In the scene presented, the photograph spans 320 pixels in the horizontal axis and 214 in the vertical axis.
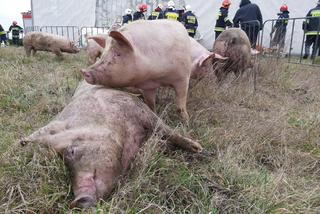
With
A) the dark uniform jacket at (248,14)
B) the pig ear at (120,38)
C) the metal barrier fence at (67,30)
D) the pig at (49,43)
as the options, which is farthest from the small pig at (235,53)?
→ the metal barrier fence at (67,30)

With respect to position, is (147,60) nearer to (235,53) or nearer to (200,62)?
(200,62)

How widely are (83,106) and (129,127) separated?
1.31 feet

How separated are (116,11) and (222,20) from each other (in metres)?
7.13

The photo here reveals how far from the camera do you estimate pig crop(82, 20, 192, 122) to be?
2.81 metres

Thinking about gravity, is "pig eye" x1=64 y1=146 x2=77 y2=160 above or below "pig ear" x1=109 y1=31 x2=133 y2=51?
below

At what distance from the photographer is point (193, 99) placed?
13.1 feet

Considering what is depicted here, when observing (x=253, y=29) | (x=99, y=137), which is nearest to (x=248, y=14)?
(x=253, y=29)

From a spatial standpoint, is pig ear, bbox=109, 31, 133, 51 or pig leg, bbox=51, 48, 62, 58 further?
pig leg, bbox=51, 48, 62, 58

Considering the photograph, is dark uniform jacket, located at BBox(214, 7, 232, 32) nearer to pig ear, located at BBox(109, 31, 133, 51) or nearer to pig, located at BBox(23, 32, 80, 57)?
pig, located at BBox(23, 32, 80, 57)

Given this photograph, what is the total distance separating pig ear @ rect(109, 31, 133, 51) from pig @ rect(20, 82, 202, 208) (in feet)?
1.30

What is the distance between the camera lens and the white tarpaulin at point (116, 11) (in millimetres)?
14609

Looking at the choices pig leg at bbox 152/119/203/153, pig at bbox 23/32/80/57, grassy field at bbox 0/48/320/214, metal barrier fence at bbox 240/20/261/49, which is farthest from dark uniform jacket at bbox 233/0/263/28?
pig leg at bbox 152/119/203/153

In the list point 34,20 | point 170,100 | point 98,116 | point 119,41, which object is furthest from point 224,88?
point 34,20

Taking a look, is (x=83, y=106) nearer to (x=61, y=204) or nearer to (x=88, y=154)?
(x=88, y=154)
